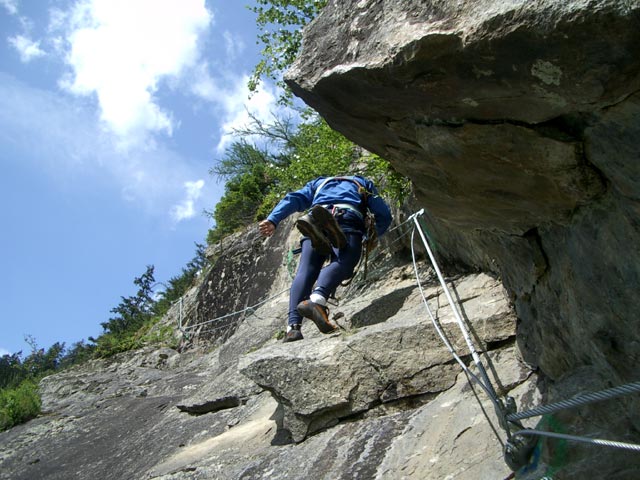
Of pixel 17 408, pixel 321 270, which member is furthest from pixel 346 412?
pixel 17 408

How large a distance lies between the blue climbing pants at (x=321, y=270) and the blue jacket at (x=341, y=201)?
20cm

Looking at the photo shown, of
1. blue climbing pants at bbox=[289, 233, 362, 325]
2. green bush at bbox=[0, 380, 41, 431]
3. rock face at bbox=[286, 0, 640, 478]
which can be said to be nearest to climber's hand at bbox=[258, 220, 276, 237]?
blue climbing pants at bbox=[289, 233, 362, 325]

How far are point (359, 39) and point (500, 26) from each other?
0.60 metres

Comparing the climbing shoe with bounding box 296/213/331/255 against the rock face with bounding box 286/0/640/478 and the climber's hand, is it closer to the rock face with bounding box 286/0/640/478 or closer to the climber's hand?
the climber's hand

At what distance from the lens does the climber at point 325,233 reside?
4934 mm

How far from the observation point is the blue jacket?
5.40 m

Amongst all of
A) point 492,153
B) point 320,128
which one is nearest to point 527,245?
point 492,153

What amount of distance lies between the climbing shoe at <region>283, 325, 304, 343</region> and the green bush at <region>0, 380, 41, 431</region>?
13.6 ft

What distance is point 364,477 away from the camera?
9.59ft

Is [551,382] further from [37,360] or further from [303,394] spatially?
[37,360]

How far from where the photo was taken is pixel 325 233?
5.16 m

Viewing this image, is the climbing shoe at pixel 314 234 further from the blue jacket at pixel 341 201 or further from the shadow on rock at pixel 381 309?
the shadow on rock at pixel 381 309

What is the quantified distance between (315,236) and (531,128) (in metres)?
3.19

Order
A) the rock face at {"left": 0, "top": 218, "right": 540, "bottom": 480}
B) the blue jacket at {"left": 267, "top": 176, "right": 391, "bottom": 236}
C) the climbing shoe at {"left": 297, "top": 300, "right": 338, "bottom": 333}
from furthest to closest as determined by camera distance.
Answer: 1. the blue jacket at {"left": 267, "top": 176, "right": 391, "bottom": 236}
2. the climbing shoe at {"left": 297, "top": 300, "right": 338, "bottom": 333}
3. the rock face at {"left": 0, "top": 218, "right": 540, "bottom": 480}
